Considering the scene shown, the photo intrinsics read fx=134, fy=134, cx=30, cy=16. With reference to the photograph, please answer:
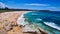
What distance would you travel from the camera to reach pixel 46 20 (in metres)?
1.63

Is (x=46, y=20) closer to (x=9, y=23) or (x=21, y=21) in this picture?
(x=21, y=21)

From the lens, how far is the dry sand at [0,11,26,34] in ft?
5.37

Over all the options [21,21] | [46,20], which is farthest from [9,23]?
[46,20]

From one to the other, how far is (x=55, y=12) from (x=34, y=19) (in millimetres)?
269

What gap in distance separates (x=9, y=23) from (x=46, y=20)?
0.46 metres

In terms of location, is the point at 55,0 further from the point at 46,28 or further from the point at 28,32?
the point at 28,32

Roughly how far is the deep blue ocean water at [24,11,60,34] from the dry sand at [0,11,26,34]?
0.14 m

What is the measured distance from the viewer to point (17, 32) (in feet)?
5.32

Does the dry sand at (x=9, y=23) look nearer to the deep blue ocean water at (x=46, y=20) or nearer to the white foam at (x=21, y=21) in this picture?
the white foam at (x=21, y=21)

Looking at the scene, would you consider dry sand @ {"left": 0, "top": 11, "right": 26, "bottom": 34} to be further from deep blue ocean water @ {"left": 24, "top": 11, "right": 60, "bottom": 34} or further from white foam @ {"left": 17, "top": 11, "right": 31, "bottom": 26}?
deep blue ocean water @ {"left": 24, "top": 11, "right": 60, "bottom": 34}

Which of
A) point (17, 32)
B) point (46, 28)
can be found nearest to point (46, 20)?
point (46, 28)

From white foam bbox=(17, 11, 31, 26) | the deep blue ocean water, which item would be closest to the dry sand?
white foam bbox=(17, 11, 31, 26)

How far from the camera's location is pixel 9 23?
5.51 feet

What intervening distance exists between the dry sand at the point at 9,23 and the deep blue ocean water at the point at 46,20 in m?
0.14
